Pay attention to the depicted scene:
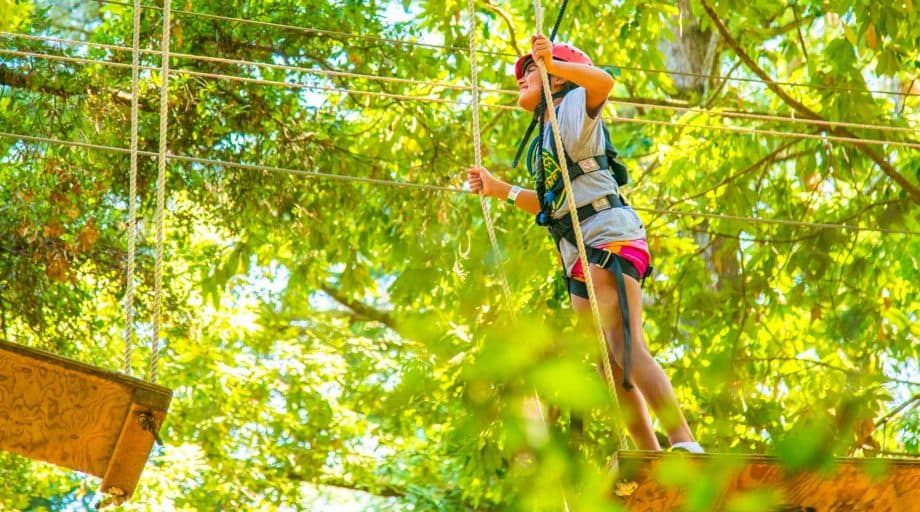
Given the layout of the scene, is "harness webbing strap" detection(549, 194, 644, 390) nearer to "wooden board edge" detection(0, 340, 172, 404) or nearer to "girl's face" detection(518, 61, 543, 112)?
"girl's face" detection(518, 61, 543, 112)

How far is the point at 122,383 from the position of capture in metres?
2.94

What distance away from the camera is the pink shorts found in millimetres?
3154

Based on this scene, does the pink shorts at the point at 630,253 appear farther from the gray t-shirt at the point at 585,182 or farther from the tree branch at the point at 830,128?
the tree branch at the point at 830,128

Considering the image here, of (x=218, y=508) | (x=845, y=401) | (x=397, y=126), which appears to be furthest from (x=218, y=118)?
(x=845, y=401)

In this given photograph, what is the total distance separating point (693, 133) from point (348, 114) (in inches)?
81.1

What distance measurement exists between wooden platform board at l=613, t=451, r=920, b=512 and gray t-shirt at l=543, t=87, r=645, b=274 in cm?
87

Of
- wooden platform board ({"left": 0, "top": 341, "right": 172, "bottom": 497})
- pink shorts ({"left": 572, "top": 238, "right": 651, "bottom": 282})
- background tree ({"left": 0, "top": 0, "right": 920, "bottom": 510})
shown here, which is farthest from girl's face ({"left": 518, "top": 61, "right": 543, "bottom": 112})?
background tree ({"left": 0, "top": 0, "right": 920, "bottom": 510})

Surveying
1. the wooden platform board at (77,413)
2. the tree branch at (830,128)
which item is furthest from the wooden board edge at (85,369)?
the tree branch at (830,128)

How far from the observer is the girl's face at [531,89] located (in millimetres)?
3344

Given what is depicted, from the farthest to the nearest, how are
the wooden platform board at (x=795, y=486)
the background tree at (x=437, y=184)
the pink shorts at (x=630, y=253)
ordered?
the background tree at (x=437, y=184) < the pink shorts at (x=630, y=253) < the wooden platform board at (x=795, y=486)

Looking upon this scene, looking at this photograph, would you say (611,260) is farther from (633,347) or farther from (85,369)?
(85,369)

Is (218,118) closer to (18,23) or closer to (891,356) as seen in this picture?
(18,23)

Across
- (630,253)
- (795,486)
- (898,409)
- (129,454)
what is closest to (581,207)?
(630,253)

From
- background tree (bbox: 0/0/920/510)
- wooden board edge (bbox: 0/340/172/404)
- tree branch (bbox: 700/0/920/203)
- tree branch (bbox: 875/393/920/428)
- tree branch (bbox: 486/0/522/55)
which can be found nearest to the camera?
wooden board edge (bbox: 0/340/172/404)
